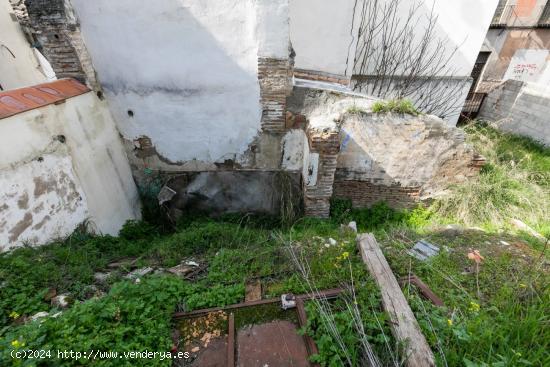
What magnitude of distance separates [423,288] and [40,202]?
420 cm

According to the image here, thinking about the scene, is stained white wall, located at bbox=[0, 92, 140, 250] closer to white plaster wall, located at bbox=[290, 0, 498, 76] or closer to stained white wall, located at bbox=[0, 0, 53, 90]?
stained white wall, located at bbox=[0, 0, 53, 90]

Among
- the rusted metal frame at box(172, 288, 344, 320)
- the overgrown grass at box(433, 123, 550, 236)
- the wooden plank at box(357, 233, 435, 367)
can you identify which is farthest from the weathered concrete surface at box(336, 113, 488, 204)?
the rusted metal frame at box(172, 288, 344, 320)

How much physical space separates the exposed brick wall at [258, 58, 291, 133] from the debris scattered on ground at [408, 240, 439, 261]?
2700 millimetres

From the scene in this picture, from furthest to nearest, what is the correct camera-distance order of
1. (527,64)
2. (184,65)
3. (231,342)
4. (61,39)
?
1. (527,64)
2. (184,65)
3. (61,39)
4. (231,342)

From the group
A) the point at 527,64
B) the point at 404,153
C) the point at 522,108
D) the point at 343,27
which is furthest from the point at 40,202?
the point at 527,64

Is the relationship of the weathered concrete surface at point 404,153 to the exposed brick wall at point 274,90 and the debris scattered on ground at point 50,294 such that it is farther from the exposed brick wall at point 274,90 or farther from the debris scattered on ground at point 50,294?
the debris scattered on ground at point 50,294

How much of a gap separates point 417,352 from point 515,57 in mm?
16396

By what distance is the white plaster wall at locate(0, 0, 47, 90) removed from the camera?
6262mm

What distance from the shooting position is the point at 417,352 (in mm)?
1891

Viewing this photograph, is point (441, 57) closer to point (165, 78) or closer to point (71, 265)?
point (165, 78)

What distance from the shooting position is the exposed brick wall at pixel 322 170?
3934 millimetres

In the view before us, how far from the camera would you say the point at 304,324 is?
223 centimetres

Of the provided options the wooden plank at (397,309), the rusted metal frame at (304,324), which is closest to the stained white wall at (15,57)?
the rusted metal frame at (304,324)

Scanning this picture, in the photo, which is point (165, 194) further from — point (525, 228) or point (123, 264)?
point (525, 228)
